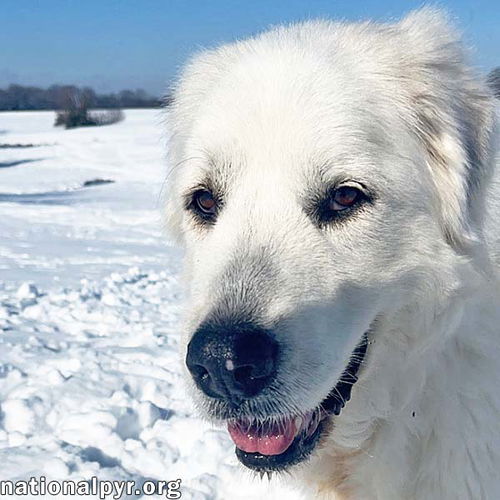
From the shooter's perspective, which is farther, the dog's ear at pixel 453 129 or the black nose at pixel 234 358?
the dog's ear at pixel 453 129

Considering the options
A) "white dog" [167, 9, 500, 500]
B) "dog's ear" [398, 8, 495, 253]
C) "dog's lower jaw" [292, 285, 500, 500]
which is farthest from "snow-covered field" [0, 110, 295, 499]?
"dog's ear" [398, 8, 495, 253]

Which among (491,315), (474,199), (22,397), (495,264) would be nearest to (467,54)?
(474,199)

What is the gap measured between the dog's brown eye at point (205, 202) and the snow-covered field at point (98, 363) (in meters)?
0.67

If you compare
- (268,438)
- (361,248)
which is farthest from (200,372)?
(361,248)

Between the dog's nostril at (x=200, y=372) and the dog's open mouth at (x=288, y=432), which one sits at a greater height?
the dog's nostril at (x=200, y=372)

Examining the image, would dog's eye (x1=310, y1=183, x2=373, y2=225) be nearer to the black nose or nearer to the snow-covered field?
the black nose

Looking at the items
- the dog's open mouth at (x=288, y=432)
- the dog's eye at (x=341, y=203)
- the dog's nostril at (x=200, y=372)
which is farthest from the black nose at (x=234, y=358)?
the dog's eye at (x=341, y=203)

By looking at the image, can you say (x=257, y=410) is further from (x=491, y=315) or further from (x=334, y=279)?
(x=491, y=315)

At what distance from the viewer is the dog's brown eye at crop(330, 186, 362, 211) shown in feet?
8.07

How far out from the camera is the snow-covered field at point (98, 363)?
12.4 ft

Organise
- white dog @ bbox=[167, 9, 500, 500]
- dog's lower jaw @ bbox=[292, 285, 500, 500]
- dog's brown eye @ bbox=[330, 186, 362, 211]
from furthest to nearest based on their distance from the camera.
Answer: dog's lower jaw @ bbox=[292, 285, 500, 500]
dog's brown eye @ bbox=[330, 186, 362, 211]
white dog @ bbox=[167, 9, 500, 500]

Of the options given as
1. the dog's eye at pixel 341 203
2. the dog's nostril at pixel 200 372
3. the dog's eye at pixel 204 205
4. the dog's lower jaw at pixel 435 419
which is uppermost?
the dog's eye at pixel 341 203

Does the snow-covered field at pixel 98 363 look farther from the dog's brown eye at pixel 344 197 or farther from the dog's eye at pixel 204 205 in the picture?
the dog's brown eye at pixel 344 197

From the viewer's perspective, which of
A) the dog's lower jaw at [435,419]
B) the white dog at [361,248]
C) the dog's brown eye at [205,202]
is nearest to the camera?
the white dog at [361,248]
